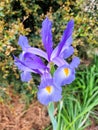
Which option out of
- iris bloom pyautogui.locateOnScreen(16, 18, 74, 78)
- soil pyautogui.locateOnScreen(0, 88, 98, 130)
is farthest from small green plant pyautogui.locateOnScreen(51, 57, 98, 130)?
iris bloom pyautogui.locateOnScreen(16, 18, 74, 78)

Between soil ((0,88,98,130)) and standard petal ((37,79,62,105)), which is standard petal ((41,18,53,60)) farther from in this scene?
soil ((0,88,98,130))

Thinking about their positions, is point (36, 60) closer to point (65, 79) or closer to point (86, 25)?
point (65, 79)

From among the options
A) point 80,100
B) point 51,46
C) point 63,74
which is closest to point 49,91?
point 63,74

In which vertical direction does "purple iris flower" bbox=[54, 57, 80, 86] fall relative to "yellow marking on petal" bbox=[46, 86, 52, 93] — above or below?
above

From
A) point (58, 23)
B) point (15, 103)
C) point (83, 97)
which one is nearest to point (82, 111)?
point (83, 97)

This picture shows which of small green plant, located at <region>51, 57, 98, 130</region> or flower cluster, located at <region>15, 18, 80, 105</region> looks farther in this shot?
small green plant, located at <region>51, 57, 98, 130</region>

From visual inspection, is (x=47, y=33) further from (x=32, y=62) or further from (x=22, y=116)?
(x=22, y=116)

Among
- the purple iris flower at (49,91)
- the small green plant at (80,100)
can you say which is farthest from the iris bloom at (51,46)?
the small green plant at (80,100)

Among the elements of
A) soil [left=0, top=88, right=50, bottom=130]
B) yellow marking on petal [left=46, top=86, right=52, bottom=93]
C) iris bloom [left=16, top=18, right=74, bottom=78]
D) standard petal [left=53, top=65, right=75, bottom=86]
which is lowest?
soil [left=0, top=88, right=50, bottom=130]

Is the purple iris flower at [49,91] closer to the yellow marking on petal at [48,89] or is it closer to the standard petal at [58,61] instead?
the yellow marking on petal at [48,89]
